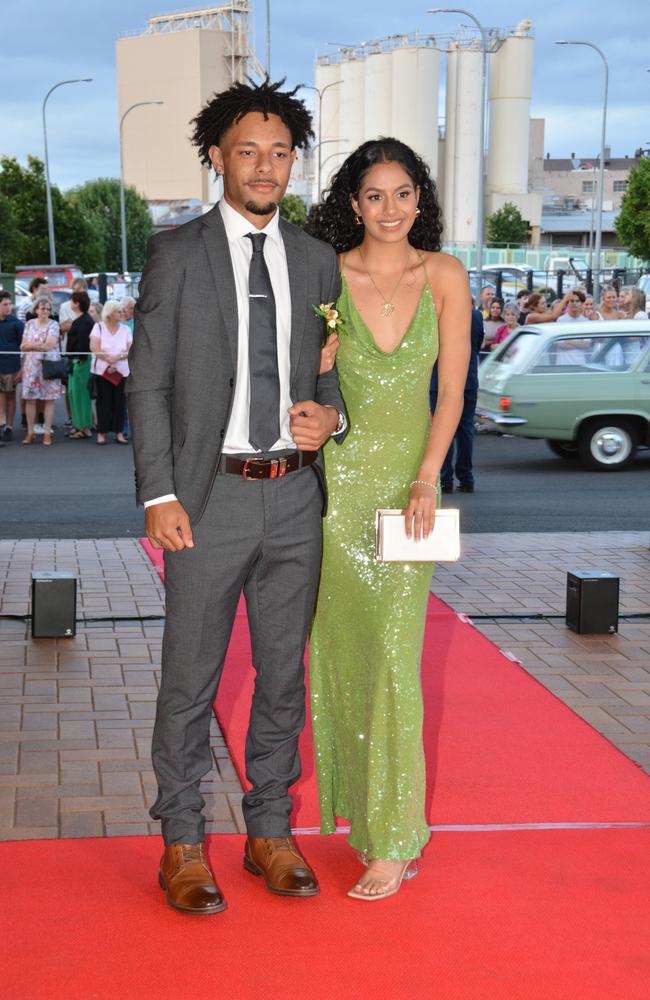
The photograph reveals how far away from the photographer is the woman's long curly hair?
3576 mm

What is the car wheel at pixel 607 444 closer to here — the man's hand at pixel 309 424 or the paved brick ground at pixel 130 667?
the paved brick ground at pixel 130 667

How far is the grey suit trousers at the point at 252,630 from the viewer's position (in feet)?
10.9

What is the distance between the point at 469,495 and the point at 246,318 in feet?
29.4

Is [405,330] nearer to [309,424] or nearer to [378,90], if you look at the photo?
[309,424]

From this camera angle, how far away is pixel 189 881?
338 cm

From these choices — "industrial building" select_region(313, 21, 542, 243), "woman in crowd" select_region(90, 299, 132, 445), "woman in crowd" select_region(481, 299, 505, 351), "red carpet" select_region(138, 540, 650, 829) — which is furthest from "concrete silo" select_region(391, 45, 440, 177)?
"red carpet" select_region(138, 540, 650, 829)

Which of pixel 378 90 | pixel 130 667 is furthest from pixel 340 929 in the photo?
pixel 378 90

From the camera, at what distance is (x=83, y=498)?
11.6m

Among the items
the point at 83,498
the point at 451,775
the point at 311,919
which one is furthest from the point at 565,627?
the point at 83,498

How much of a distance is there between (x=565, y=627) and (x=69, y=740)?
2892 millimetres

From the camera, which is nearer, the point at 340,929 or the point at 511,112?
the point at 340,929

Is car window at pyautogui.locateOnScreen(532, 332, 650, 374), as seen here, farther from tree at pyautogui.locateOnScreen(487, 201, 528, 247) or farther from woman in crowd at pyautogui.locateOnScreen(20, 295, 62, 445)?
tree at pyautogui.locateOnScreen(487, 201, 528, 247)

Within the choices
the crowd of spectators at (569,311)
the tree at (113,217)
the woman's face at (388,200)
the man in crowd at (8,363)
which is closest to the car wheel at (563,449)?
the crowd of spectators at (569,311)

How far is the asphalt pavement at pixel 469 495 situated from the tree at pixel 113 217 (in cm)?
6506
